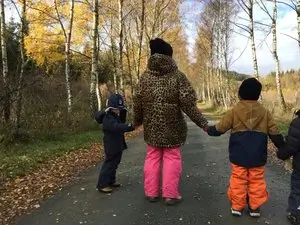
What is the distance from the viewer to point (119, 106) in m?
7.46

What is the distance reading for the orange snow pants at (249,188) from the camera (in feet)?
19.6

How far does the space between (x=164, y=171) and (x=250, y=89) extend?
1870 millimetres

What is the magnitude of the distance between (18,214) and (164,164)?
2395mm

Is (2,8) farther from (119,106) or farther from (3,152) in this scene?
(119,106)

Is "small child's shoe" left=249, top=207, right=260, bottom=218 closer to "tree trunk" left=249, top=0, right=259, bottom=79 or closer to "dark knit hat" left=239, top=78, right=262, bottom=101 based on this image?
"dark knit hat" left=239, top=78, right=262, bottom=101

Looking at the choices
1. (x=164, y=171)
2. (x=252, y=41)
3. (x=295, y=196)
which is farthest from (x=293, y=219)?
(x=252, y=41)

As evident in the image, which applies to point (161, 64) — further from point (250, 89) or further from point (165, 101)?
point (250, 89)

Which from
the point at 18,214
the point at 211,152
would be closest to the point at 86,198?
the point at 18,214

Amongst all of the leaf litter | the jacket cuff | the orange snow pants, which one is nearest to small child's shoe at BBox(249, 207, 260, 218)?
the orange snow pants

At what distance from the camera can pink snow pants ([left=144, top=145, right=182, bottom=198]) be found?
6703 millimetres

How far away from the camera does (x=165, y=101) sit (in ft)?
22.0

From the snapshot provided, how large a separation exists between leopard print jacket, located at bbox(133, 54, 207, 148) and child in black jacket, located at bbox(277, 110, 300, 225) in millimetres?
1362

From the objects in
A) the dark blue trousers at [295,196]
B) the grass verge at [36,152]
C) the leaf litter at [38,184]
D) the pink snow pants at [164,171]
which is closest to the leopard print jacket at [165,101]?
the pink snow pants at [164,171]

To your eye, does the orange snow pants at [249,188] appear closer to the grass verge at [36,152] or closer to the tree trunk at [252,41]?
the grass verge at [36,152]
